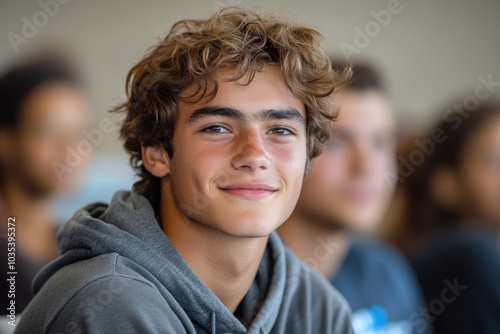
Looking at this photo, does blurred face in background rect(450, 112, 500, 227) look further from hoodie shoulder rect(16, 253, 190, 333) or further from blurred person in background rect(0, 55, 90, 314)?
hoodie shoulder rect(16, 253, 190, 333)

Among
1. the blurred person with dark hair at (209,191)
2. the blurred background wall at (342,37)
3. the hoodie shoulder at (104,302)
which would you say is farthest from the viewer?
the blurred background wall at (342,37)

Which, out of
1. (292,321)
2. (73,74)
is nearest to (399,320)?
(292,321)

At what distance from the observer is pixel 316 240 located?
2.00 metres

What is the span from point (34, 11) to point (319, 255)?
4.35 feet

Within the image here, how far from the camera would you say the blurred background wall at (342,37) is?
8.28 feet

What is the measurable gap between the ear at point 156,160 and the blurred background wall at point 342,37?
2.95 feet

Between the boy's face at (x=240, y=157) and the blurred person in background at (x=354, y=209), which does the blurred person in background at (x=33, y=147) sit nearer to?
the blurred person in background at (x=354, y=209)

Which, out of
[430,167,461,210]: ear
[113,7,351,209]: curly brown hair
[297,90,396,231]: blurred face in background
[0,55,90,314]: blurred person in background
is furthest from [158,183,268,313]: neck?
[430,167,461,210]: ear

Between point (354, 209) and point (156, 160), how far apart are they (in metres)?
0.83

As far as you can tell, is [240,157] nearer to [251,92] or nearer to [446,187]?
[251,92]

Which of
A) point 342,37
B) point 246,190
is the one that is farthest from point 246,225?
point 342,37

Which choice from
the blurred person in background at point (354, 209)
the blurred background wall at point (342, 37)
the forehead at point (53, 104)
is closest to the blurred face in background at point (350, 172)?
the blurred person in background at point (354, 209)

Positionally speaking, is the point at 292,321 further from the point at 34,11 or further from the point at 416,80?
the point at 416,80

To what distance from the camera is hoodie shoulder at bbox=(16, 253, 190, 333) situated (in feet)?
3.33
